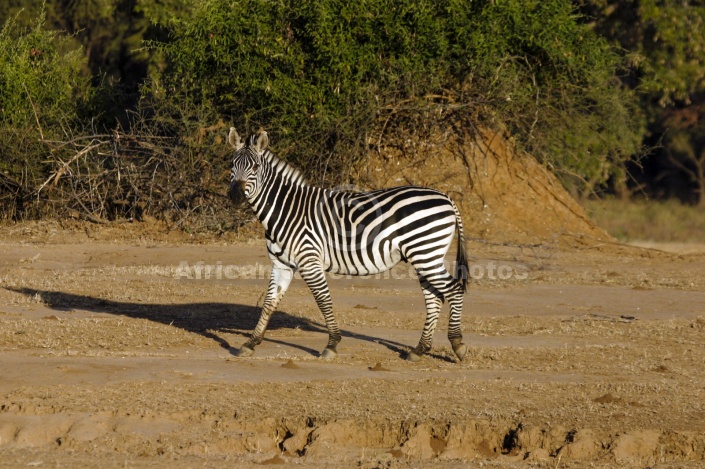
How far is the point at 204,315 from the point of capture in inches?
400

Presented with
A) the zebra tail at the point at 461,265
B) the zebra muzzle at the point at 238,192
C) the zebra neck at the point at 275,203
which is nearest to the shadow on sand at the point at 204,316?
the zebra tail at the point at 461,265

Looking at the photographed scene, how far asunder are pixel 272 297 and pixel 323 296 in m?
0.44

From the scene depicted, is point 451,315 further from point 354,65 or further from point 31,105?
point 31,105

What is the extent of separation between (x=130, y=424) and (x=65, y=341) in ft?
8.88

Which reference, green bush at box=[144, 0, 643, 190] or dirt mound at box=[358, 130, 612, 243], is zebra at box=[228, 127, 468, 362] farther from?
dirt mound at box=[358, 130, 612, 243]

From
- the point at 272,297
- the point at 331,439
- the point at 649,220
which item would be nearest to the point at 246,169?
the point at 272,297

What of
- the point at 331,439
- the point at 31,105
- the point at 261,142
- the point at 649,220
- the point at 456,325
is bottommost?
the point at 331,439

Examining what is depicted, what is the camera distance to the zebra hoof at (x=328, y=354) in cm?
810

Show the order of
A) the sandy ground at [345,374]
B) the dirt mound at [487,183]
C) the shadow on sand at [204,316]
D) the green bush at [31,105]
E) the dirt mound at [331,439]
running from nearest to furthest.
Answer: the dirt mound at [331,439] → the sandy ground at [345,374] → the shadow on sand at [204,316] → the dirt mound at [487,183] → the green bush at [31,105]

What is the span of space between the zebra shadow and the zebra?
59 cm

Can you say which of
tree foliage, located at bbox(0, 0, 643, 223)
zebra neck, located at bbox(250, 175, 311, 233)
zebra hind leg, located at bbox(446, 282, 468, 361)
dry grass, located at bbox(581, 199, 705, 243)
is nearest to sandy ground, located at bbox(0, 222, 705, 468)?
zebra hind leg, located at bbox(446, 282, 468, 361)

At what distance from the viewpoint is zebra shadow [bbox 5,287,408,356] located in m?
9.09

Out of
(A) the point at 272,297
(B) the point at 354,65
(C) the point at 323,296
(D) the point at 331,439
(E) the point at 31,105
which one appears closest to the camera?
(D) the point at 331,439

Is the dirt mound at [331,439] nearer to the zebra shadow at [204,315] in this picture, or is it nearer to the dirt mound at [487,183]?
the zebra shadow at [204,315]
